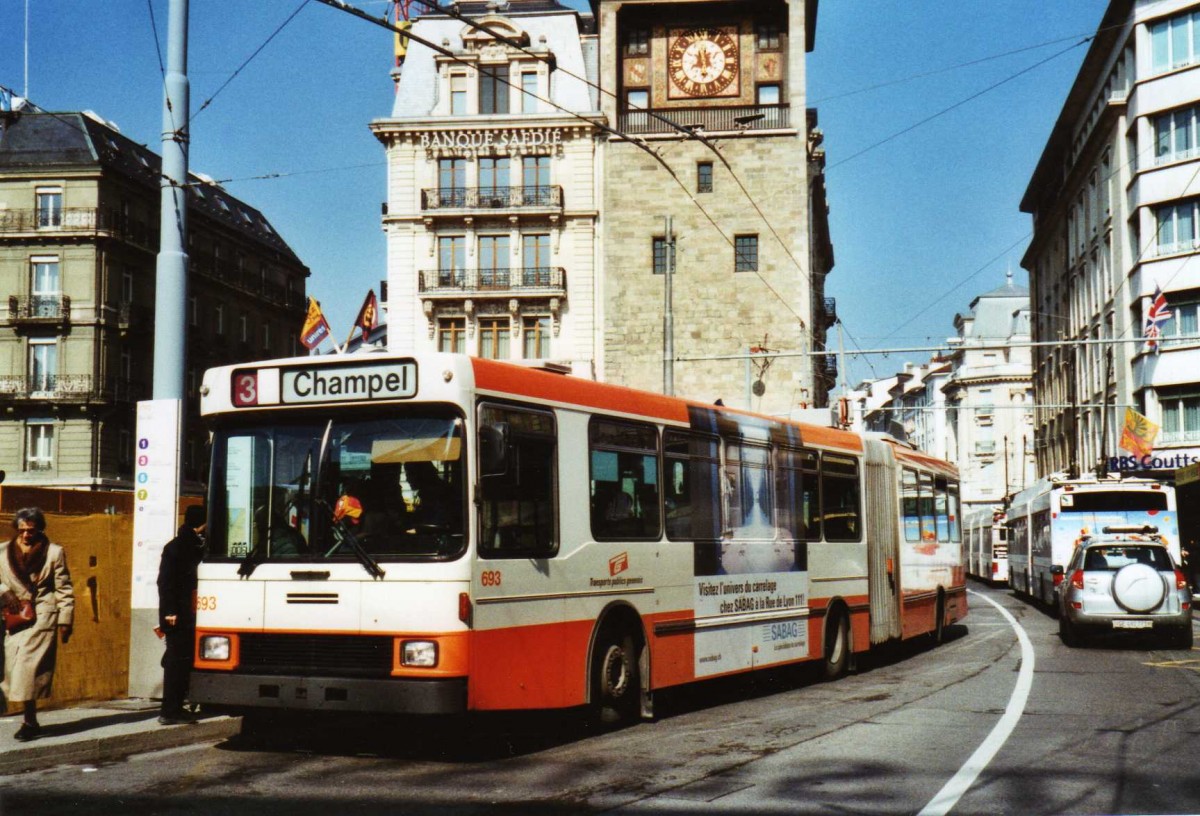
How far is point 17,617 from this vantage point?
32.3ft

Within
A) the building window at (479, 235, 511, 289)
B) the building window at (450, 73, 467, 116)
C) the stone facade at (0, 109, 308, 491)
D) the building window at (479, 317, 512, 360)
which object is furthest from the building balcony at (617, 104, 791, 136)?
the stone facade at (0, 109, 308, 491)

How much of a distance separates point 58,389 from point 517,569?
47102 mm

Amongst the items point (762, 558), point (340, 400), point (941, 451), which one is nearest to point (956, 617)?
point (762, 558)

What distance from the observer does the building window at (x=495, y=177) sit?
5216 cm

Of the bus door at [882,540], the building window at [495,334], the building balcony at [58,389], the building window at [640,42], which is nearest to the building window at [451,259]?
the building window at [495,334]

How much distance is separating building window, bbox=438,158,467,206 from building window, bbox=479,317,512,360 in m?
4.53

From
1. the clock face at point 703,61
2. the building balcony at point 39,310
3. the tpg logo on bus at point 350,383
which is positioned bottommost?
the tpg logo on bus at point 350,383

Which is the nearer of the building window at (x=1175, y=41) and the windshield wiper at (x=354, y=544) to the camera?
the windshield wiper at (x=354, y=544)

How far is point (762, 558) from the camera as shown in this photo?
14102 mm

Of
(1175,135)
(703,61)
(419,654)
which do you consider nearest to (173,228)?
(419,654)

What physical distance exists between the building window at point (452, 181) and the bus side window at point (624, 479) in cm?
4128

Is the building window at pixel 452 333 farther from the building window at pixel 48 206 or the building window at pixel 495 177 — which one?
the building window at pixel 48 206

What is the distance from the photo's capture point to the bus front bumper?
9031mm

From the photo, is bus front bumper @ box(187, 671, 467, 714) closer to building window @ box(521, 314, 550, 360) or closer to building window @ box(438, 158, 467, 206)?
building window @ box(521, 314, 550, 360)
